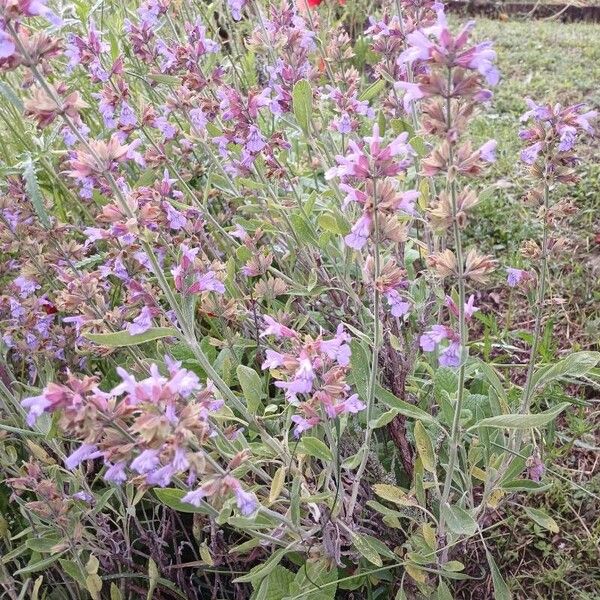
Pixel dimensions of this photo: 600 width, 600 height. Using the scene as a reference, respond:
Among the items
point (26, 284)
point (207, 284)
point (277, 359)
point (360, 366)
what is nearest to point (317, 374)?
point (277, 359)

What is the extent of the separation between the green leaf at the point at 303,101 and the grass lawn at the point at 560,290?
0.52 meters

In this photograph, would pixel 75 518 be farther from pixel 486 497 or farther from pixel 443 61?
pixel 443 61

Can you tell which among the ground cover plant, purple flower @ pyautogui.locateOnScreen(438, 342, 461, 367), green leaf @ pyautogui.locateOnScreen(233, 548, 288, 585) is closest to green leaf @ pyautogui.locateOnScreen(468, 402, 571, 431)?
the ground cover plant

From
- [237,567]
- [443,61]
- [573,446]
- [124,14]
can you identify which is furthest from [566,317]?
[124,14]

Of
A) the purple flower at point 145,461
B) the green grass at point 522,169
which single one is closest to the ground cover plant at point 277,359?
the purple flower at point 145,461

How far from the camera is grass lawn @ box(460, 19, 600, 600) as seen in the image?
5.83 feet

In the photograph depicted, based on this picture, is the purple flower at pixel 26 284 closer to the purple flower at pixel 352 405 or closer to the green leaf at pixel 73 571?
the green leaf at pixel 73 571

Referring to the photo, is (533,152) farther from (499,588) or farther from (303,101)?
(499,588)

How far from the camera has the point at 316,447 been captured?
4.59 feet

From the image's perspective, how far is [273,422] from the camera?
1.80 m

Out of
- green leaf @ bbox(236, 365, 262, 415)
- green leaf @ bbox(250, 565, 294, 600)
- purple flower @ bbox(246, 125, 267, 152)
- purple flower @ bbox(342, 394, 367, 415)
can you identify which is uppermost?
purple flower @ bbox(246, 125, 267, 152)

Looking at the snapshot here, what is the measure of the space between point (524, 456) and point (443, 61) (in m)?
0.88

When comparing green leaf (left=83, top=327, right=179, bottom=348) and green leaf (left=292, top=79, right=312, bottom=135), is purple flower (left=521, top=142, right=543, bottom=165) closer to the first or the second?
green leaf (left=292, top=79, right=312, bottom=135)

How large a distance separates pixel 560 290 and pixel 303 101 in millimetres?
1416
